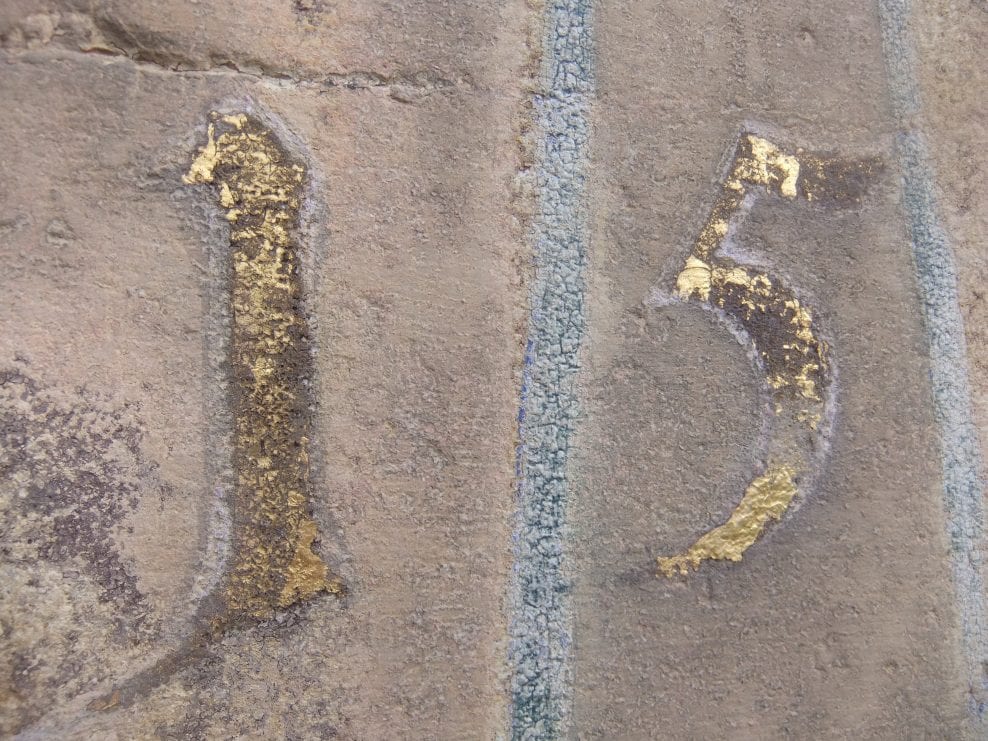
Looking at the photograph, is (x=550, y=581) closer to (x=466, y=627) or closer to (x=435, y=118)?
(x=466, y=627)

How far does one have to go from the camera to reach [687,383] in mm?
2203

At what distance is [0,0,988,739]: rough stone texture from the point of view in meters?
1.86

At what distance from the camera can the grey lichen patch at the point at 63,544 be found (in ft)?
5.90

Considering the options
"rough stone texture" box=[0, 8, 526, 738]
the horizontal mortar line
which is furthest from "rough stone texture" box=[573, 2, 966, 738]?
the horizontal mortar line

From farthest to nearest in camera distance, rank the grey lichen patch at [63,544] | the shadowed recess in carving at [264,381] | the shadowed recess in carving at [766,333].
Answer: the shadowed recess in carving at [766,333] → the shadowed recess in carving at [264,381] → the grey lichen patch at [63,544]

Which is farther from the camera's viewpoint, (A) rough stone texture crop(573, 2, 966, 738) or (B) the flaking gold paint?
(A) rough stone texture crop(573, 2, 966, 738)

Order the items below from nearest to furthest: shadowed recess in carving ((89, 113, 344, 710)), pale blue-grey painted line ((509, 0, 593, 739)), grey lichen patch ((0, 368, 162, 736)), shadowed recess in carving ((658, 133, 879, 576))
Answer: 1. grey lichen patch ((0, 368, 162, 736))
2. shadowed recess in carving ((89, 113, 344, 710))
3. pale blue-grey painted line ((509, 0, 593, 739))
4. shadowed recess in carving ((658, 133, 879, 576))

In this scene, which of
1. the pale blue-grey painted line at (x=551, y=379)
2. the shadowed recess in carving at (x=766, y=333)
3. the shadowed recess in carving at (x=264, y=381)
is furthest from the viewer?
the shadowed recess in carving at (x=766, y=333)

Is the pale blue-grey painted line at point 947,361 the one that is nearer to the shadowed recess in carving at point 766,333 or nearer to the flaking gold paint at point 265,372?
the shadowed recess in carving at point 766,333

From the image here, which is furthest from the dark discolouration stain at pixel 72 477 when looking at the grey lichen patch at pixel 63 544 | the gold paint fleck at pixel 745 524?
the gold paint fleck at pixel 745 524

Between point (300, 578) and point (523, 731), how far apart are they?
79cm

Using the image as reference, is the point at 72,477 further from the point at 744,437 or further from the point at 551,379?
the point at 744,437

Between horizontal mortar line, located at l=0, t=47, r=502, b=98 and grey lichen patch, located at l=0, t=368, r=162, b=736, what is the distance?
0.84 metres

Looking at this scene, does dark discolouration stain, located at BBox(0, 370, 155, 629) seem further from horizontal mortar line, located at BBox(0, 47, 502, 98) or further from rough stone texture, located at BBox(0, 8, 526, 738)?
horizontal mortar line, located at BBox(0, 47, 502, 98)
